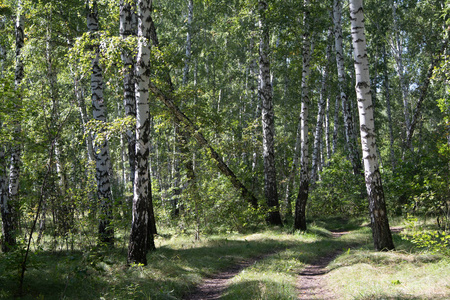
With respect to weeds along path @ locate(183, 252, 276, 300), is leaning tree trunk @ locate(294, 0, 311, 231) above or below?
above

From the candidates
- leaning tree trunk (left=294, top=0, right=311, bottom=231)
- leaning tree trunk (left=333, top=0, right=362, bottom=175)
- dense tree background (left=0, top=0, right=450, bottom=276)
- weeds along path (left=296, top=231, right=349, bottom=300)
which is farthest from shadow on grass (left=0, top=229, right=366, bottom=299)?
leaning tree trunk (left=333, top=0, right=362, bottom=175)

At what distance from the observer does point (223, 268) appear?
8.84m

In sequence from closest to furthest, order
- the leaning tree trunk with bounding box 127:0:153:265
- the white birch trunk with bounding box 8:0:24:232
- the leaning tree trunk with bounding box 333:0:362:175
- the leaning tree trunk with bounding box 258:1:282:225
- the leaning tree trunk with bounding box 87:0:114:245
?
the leaning tree trunk with bounding box 127:0:153:265 → the leaning tree trunk with bounding box 87:0:114:245 → the white birch trunk with bounding box 8:0:24:232 → the leaning tree trunk with bounding box 258:1:282:225 → the leaning tree trunk with bounding box 333:0:362:175

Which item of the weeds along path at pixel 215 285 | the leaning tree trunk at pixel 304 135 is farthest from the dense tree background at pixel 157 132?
the weeds along path at pixel 215 285

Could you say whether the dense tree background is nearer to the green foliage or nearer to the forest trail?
the green foliage

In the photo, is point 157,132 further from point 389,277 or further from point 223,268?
point 389,277

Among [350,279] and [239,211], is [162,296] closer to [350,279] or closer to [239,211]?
[350,279]

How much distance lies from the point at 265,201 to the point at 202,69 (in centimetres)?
1734

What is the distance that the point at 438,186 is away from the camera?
9.00 meters

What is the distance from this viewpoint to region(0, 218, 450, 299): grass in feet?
18.7

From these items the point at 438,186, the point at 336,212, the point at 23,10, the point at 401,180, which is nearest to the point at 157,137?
the point at 336,212

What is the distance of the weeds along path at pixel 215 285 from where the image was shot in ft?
22.2

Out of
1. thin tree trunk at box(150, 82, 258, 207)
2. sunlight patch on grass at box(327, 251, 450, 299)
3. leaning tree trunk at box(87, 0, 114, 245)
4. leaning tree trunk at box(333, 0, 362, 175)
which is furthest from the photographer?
leaning tree trunk at box(333, 0, 362, 175)

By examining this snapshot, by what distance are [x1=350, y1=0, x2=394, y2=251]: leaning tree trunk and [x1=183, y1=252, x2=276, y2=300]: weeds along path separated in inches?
131
